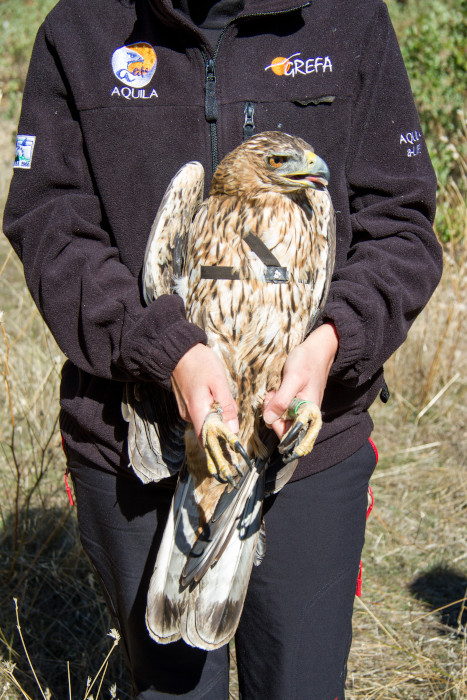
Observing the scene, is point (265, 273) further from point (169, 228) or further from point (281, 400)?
point (281, 400)

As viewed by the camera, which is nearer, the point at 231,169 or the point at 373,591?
the point at 231,169

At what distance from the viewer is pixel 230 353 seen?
1895 mm

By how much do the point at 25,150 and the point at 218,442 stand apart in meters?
0.92

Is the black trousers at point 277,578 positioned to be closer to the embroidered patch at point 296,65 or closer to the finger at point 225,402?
the finger at point 225,402

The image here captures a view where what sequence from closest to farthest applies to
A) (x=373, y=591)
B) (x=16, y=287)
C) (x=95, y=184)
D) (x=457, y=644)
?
(x=95, y=184), (x=457, y=644), (x=373, y=591), (x=16, y=287)

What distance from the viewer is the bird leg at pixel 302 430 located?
1.55 meters

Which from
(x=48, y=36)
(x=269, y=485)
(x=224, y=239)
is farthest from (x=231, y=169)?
(x=269, y=485)

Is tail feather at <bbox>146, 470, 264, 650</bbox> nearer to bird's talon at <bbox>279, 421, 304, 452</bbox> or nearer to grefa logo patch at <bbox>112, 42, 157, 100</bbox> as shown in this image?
bird's talon at <bbox>279, 421, 304, 452</bbox>

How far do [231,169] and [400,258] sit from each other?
0.49 m

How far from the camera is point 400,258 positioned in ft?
6.12

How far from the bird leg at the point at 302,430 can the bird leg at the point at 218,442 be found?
0.10 meters

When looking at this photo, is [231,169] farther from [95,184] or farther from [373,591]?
[373,591]

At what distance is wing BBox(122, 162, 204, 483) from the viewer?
72.9 inches

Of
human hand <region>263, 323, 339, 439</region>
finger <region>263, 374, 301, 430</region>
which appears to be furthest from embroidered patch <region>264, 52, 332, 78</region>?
finger <region>263, 374, 301, 430</region>
